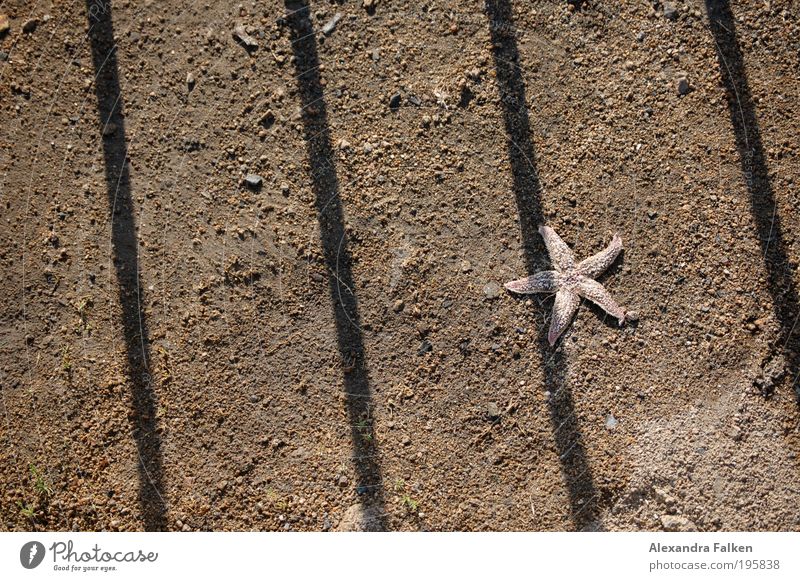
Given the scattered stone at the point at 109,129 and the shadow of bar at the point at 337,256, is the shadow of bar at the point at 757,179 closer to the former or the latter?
the shadow of bar at the point at 337,256

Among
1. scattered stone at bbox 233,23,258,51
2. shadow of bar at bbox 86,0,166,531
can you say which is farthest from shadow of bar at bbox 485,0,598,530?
shadow of bar at bbox 86,0,166,531

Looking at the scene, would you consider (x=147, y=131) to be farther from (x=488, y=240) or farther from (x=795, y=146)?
(x=795, y=146)

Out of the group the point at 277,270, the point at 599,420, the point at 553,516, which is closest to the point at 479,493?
the point at 553,516

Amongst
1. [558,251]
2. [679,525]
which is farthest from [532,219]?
[679,525]

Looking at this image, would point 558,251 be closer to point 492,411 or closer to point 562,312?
point 562,312

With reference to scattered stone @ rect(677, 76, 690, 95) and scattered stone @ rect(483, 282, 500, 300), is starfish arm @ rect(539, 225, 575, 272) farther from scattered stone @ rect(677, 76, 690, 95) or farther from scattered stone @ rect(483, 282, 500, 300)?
scattered stone @ rect(677, 76, 690, 95)

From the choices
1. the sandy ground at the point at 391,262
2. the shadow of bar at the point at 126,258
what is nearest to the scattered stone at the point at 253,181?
the sandy ground at the point at 391,262

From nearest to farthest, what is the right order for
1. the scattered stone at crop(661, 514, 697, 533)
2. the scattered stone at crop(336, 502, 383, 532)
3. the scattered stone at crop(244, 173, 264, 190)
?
the scattered stone at crop(661, 514, 697, 533) < the scattered stone at crop(336, 502, 383, 532) < the scattered stone at crop(244, 173, 264, 190)

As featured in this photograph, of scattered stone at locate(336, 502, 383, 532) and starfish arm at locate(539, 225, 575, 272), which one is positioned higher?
starfish arm at locate(539, 225, 575, 272)
